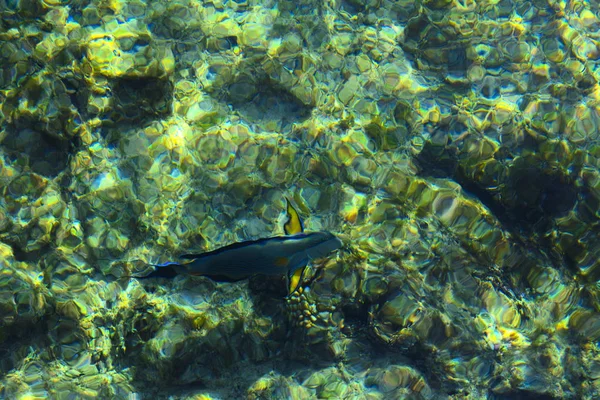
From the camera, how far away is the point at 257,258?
2.89 m

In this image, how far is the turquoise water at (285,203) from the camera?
146 inches

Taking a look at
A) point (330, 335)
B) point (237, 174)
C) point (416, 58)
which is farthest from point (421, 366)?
point (416, 58)

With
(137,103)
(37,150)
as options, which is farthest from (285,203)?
(37,150)

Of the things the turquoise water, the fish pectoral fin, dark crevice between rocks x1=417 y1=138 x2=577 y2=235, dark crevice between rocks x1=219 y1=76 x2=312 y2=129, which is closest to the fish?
the fish pectoral fin

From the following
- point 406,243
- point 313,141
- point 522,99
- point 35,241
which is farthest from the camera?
point 522,99

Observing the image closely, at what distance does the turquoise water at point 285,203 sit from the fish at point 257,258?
609mm

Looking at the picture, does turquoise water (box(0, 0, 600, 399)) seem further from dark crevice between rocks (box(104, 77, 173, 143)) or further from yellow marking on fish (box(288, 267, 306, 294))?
yellow marking on fish (box(288, 267, 306, 294))

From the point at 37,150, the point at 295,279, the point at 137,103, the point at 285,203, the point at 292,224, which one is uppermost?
the point at 137,103

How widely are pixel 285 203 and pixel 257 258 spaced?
126 centimetres

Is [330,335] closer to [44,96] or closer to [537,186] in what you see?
[537,186]

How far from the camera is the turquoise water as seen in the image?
12.1 feet

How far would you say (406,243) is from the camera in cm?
407

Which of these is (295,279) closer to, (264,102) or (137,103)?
(264,102)

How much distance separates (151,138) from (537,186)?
361 centimetres
